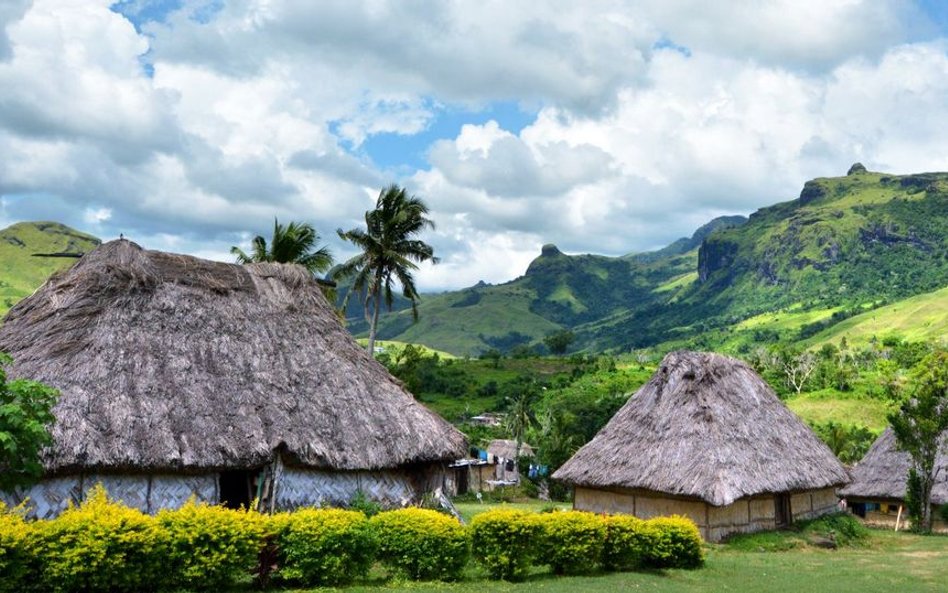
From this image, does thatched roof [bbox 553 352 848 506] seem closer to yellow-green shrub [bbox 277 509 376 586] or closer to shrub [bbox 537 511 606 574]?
shrub [bbox 537 511 606 574]

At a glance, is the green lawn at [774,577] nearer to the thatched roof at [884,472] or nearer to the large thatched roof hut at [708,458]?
the large thatched roof hut at [708,458]

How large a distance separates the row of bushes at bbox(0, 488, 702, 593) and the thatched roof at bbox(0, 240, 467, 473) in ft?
5.58

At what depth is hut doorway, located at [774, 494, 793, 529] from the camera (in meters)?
27.0

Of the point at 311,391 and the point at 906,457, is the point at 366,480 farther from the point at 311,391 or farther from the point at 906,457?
the point at 906,457

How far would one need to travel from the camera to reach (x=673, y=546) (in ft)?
59.0

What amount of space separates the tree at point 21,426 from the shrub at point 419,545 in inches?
221

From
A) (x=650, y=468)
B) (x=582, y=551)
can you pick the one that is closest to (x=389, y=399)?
(x=582, y=551)

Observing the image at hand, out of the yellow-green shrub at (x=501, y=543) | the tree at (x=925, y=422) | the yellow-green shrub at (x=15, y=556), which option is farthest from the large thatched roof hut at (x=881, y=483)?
the yellow-green shrub at (x=15, y=556)

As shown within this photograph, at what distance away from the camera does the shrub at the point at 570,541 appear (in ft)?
51.9

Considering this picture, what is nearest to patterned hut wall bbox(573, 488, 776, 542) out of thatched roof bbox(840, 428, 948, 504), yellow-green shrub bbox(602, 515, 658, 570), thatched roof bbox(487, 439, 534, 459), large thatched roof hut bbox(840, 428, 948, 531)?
yellow-green shrub bbox(602, 515, 658, 570)

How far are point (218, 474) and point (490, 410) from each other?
7719 centimetres

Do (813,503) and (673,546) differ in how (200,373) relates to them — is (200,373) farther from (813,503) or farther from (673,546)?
(813,503)

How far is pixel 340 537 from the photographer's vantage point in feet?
43.1

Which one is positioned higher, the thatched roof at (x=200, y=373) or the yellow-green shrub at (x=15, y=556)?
the thatched roof at (x=200, y=373)
